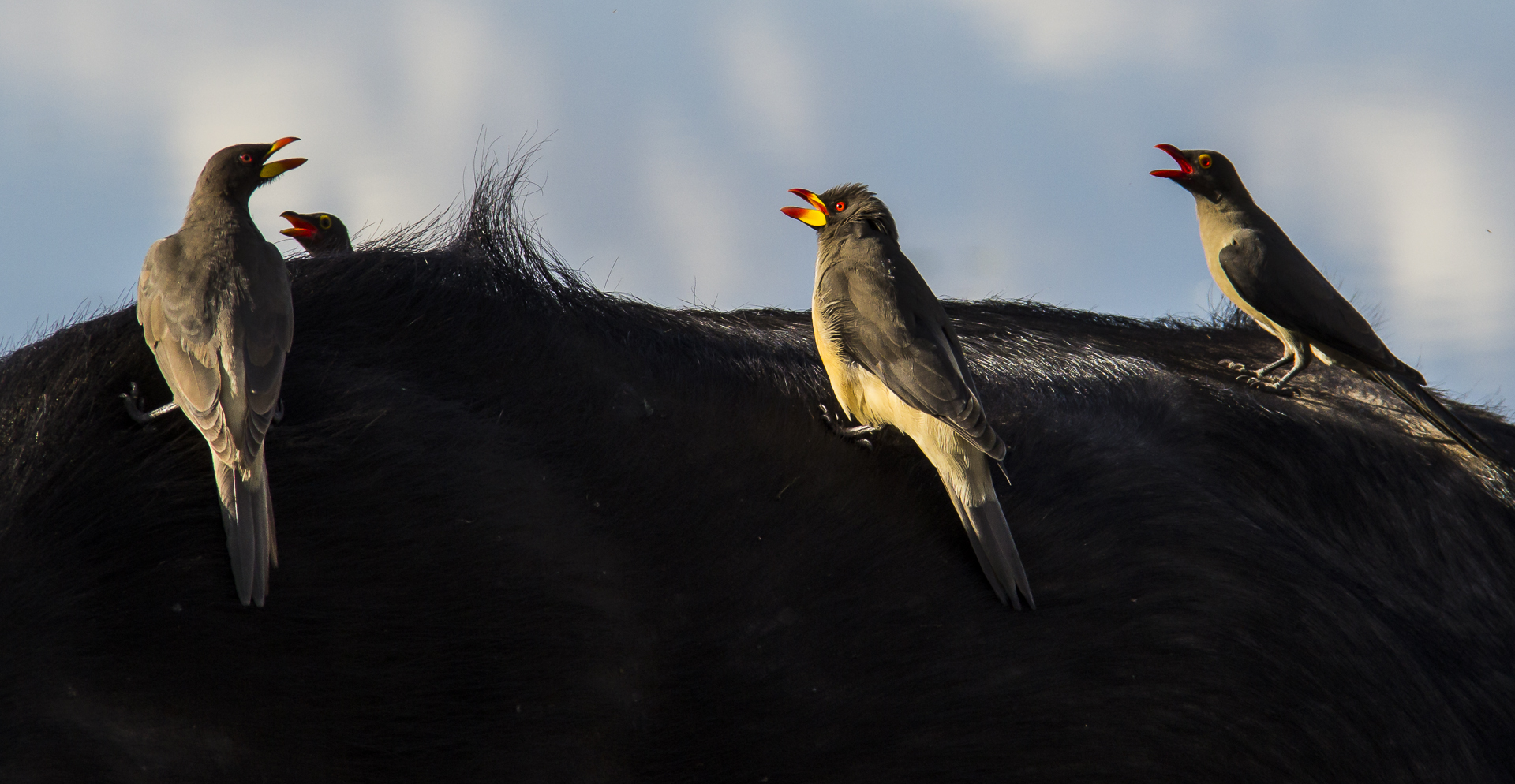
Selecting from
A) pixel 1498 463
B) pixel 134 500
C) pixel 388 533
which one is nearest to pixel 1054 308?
pixel 1498 463

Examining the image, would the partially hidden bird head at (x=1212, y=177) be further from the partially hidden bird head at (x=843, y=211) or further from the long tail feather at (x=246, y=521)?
the long tail feather at (x=246, y=521)

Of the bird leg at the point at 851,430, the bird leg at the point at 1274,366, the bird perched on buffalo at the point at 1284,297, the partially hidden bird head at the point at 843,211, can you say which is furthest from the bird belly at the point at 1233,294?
the bird leg at the point at 851,430

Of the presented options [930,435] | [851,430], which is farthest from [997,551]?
[851,430]

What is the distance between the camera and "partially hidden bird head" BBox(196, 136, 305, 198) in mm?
3516

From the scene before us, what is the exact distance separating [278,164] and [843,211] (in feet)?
5.63

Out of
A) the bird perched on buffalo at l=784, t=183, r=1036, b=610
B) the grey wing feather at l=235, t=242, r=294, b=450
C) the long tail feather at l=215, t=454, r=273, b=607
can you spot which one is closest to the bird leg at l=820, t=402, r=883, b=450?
the bird perched on buffalo at l=784, t=183, r=1036, b=610

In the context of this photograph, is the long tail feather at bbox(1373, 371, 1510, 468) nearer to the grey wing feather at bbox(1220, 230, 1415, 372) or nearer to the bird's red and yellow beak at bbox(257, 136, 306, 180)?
the grey wing feather at bbox(1220, 230, 1415, 372)

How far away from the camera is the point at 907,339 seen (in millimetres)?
3578

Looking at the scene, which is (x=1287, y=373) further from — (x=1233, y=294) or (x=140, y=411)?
(x=140, y=411)

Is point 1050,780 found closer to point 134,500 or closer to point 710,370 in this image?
point 710,370

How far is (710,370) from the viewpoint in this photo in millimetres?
3773

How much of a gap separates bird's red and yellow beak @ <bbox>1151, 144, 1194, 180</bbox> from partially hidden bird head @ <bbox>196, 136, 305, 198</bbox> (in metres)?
3.06

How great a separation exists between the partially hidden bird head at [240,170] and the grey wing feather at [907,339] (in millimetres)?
1624

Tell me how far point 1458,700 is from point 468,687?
114 inches
